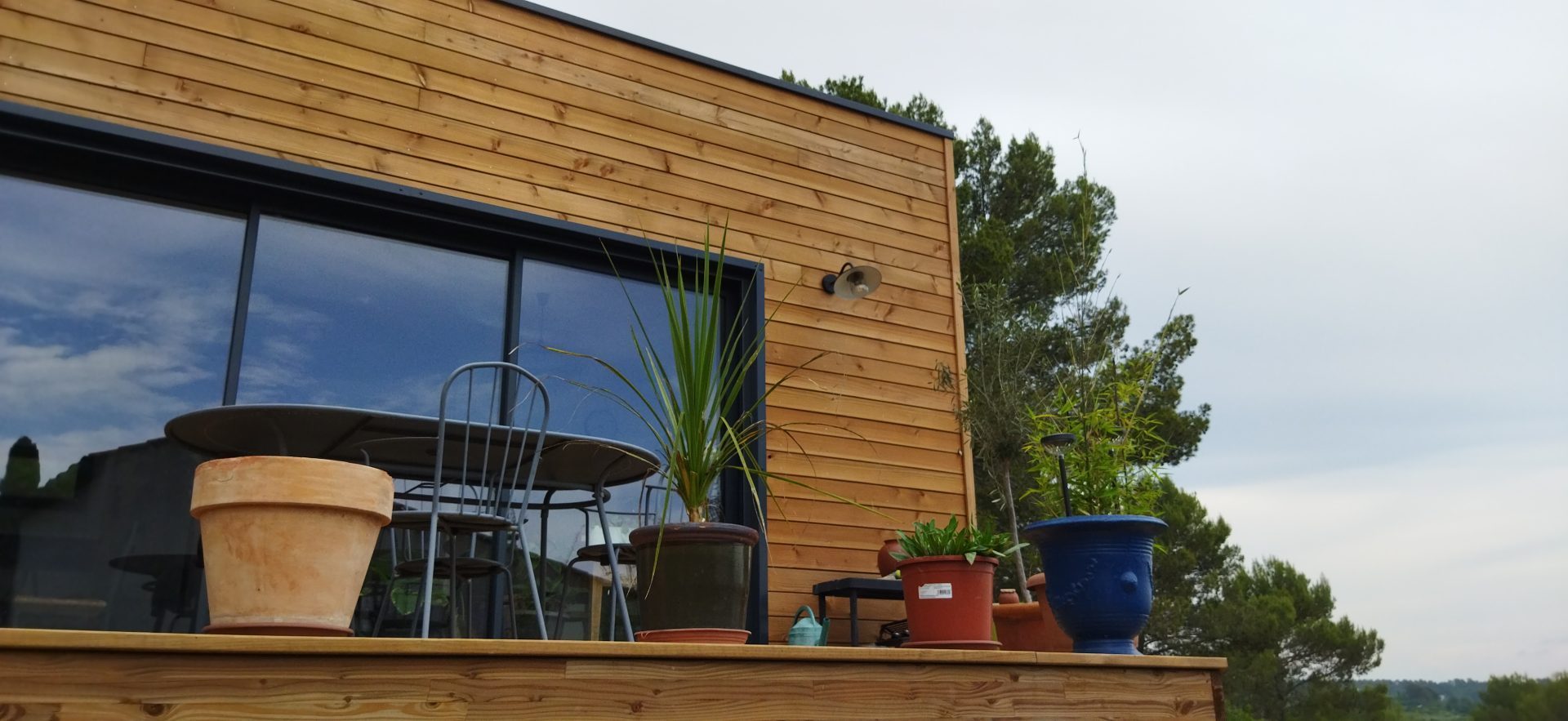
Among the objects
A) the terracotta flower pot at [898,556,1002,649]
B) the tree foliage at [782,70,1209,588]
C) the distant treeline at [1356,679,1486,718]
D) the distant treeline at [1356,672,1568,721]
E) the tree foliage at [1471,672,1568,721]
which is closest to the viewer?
the terracotta flower pot at [898,556,1002,649]

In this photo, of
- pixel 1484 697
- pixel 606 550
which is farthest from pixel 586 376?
pixel 1484 697

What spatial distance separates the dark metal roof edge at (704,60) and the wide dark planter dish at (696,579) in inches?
104

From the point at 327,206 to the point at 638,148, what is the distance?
1.24 m

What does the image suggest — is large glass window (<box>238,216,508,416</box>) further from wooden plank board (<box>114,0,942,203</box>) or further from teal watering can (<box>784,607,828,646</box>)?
teal watering can (<box>784,607,828,646</box>)

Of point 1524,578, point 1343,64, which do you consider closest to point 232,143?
point 1343,64

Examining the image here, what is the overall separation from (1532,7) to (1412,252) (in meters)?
4.20

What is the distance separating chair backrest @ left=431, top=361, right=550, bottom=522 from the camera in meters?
2.52

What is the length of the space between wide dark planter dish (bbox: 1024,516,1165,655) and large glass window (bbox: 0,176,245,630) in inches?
96.0

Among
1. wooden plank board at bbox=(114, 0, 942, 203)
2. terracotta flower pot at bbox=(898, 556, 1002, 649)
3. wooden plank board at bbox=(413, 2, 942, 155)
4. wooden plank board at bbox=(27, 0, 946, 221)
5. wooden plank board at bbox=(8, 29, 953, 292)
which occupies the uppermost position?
wooden plank board at bbox=(413, 2, 942, 155)

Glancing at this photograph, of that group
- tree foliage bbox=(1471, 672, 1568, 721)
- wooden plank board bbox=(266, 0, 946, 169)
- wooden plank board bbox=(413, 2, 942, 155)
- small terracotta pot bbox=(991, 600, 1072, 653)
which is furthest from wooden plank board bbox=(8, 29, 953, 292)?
tree foliage bbox=(1471, 672, 1568, 721)

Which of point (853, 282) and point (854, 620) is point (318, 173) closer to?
point (853, 282)

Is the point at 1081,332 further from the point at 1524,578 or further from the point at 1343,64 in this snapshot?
the point at 1524,578

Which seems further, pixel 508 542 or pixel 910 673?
pixel 508 542

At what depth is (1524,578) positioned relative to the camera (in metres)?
13.9
